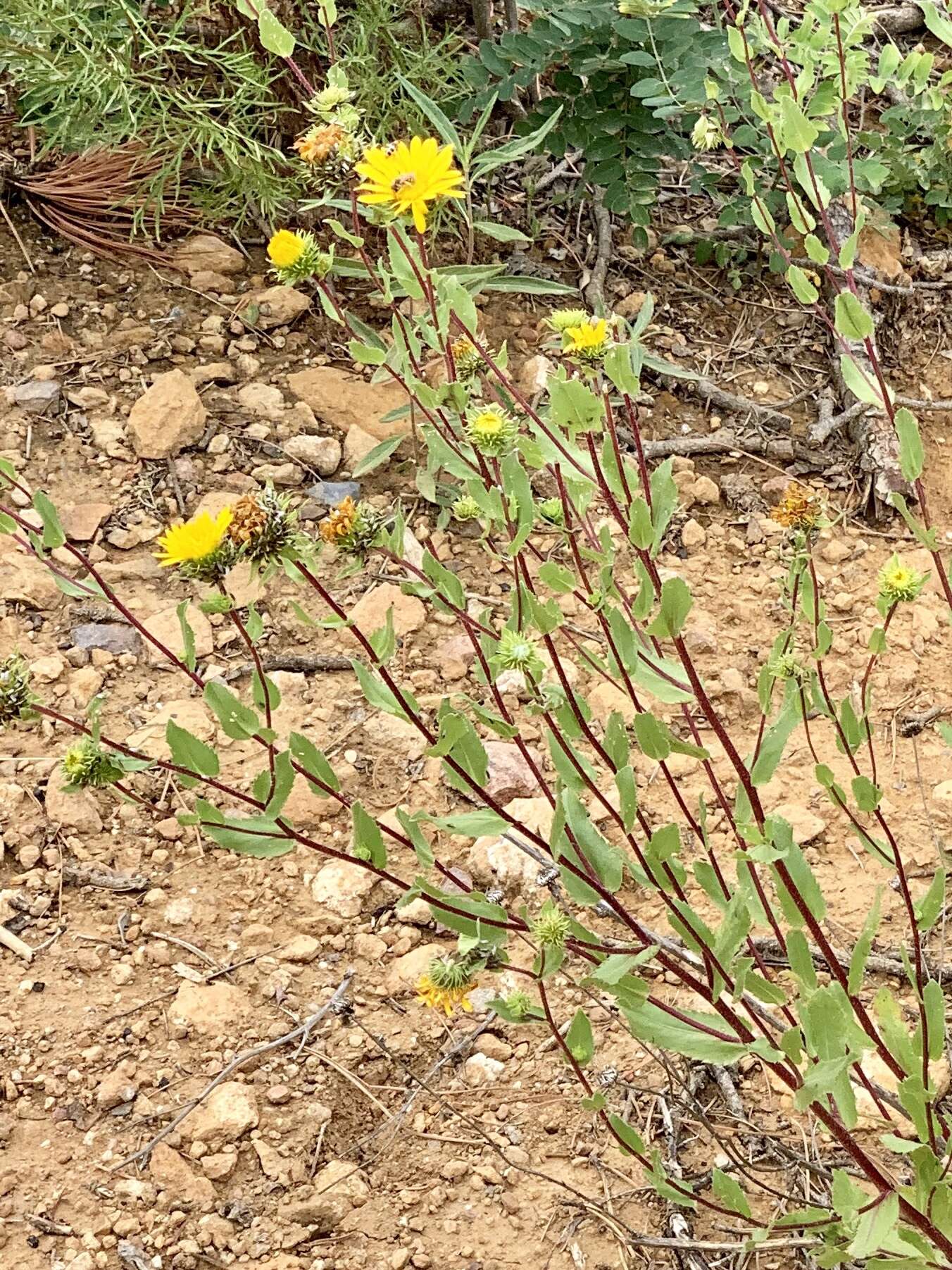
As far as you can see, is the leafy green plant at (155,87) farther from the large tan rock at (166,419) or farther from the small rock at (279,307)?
the large tan rock at (166,419)

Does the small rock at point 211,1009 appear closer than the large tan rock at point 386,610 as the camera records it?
Yes

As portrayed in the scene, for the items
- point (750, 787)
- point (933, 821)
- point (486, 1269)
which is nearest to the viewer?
point (750, 787)

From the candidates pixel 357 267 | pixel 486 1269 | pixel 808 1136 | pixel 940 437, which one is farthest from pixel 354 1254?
pixel 940 437

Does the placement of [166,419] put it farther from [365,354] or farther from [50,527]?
[50,527]

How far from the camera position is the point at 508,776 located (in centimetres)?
237

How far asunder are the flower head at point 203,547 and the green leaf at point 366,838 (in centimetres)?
30

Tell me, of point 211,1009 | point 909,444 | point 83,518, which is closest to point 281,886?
point 211,1009

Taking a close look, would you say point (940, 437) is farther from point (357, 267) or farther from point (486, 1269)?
point (486, 1269)

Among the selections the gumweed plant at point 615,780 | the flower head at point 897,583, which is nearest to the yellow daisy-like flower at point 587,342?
the gumweed plant at point 615,780

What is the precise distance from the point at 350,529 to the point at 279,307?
6.35 ft

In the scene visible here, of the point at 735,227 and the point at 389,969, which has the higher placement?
the point at 735,227

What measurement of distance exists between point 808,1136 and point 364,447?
5.90 ft

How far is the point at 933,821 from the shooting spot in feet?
7.80

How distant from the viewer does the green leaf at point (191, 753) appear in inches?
54.4
